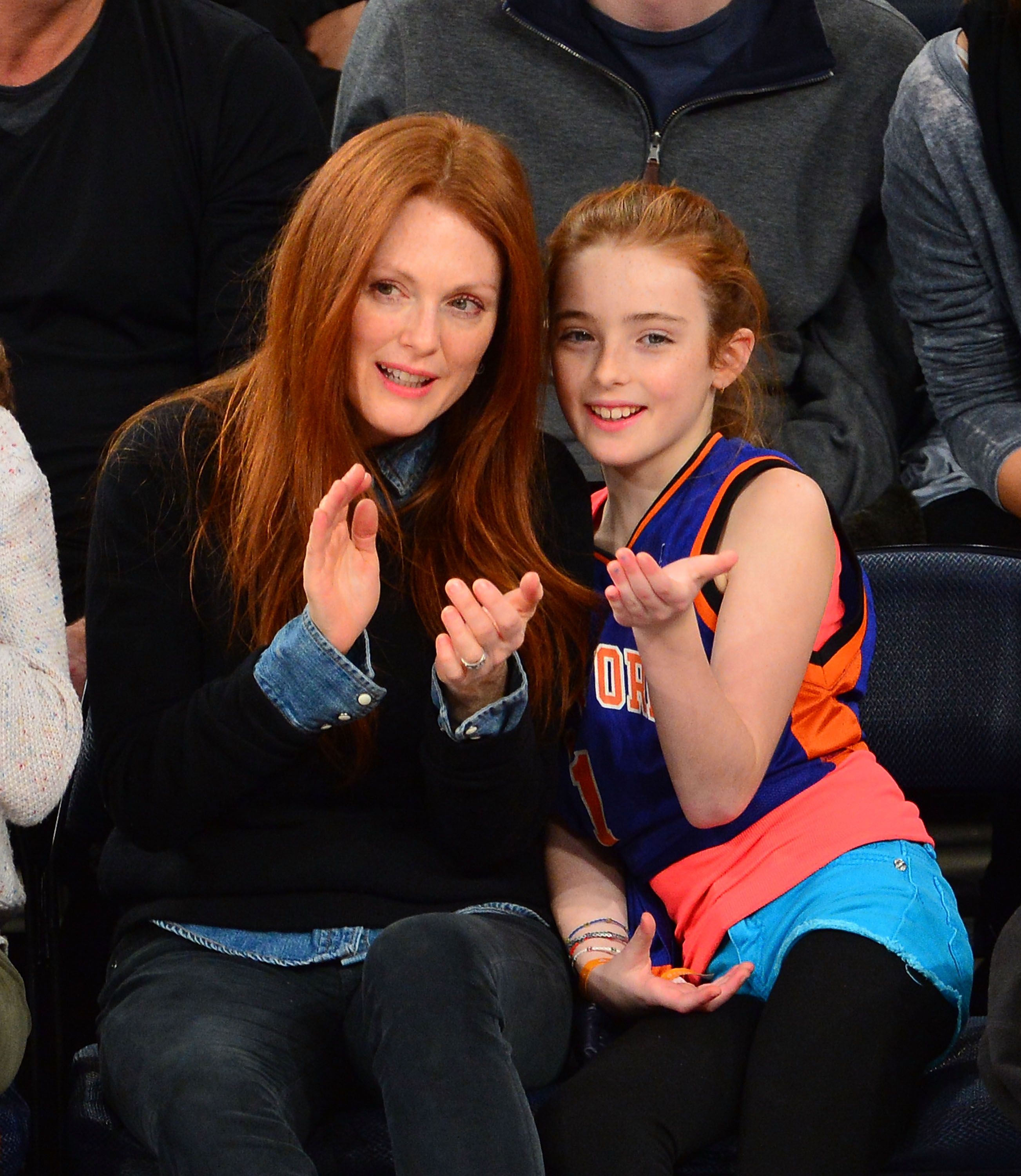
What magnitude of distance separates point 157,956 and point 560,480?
2.26 feet

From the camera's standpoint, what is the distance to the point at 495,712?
61.1 inches

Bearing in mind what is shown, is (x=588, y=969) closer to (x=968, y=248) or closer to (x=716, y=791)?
(x=716, y=791)

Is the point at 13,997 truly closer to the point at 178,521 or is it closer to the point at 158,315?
the point at 178,521

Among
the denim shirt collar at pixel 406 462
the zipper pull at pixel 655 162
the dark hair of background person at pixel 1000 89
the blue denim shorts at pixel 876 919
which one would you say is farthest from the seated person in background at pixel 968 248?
the denim shirt collar at pixel 406 462

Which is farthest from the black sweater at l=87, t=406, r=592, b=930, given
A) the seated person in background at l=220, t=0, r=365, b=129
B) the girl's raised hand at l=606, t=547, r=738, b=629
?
the seated person in background at l=220, t=0, r=365, b=129

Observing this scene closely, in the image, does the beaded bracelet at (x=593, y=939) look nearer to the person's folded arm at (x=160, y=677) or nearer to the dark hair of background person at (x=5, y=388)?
the person's folded arm at (x=160, y=677)

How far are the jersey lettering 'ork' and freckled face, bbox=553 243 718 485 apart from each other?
0.07 m

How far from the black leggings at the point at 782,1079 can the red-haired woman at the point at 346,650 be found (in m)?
0.10

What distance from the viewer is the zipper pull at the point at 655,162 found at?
7.90ft

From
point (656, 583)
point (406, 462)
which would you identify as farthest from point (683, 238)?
point (656, 583)

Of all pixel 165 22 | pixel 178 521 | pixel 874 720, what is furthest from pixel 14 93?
pixel 874 720

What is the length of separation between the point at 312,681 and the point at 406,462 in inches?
15.1

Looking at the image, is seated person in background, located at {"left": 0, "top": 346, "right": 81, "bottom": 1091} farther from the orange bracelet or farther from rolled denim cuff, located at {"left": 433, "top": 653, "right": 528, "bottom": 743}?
the orange bracelet

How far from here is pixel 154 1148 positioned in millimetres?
1371
